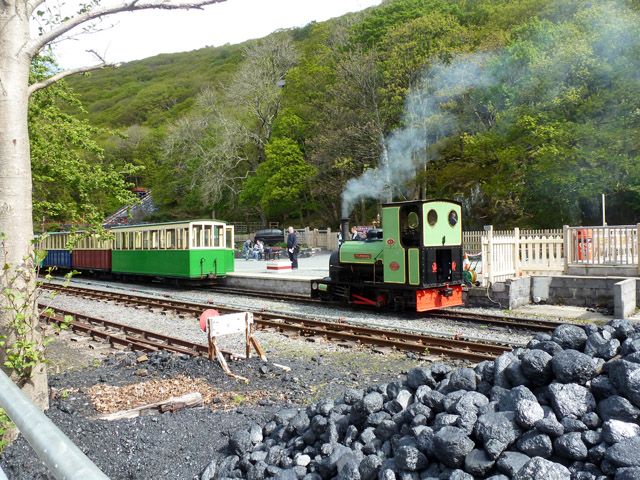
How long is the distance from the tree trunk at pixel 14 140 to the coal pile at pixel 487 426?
2.68 metres

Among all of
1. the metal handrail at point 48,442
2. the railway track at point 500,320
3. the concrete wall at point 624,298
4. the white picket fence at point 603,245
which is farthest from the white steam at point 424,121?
the metal handrail at point 48,442

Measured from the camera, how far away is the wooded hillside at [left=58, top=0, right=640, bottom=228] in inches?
906

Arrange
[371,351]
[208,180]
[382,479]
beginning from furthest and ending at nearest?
[208,180] < [371,351] < [382,479]

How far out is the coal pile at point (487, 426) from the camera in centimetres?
311

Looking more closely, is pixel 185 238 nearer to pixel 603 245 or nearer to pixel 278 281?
pixel 278 281

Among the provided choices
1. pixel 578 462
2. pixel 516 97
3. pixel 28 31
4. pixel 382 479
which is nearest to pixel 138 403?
pixel 382 479

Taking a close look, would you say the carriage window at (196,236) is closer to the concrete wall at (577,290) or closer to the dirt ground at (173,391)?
the dirt ground at (173,391)

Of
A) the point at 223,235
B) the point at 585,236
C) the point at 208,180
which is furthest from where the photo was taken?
the point at 208,180

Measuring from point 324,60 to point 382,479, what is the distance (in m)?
47.1

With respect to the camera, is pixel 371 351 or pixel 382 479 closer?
pixel 382 479

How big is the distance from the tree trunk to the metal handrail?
3.77 m

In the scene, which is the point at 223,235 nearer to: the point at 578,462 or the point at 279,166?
the point at 578,462

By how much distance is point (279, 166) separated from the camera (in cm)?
4184

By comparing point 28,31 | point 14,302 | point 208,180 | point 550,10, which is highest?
point 550,10
